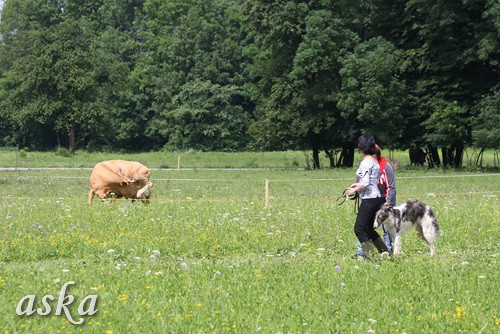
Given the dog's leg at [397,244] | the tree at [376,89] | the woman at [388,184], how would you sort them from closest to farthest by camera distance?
the woman at [388,184] → the dog's leg at [397,244] → the tree at [376,89]

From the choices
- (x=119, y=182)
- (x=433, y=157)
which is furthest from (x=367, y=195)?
(x=433, y=157)

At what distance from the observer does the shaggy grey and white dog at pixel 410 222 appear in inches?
502

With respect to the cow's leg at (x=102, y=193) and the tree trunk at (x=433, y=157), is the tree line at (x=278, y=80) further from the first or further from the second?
the cow's leg at (x=102, y=193)

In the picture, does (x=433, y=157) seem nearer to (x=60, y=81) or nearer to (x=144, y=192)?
(x=144, y=192)

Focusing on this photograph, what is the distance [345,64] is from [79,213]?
33281mm

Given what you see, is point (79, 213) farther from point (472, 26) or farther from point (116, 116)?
point (116, 116)

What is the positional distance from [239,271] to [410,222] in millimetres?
3468

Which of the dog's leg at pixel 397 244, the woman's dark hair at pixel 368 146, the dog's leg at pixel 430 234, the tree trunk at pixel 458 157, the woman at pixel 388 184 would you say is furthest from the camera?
the tree trunk at pixel 458 157

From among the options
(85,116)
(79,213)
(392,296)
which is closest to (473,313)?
(392,296)

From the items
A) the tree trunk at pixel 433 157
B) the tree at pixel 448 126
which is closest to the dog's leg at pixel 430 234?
the tree at pixel 448 126

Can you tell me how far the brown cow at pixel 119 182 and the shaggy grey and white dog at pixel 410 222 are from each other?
8912 millimetres

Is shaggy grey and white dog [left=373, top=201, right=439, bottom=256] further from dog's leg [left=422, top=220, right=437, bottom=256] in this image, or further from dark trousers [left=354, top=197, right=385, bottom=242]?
dark trousers [left=354, top=197, right=385, bottom=242]

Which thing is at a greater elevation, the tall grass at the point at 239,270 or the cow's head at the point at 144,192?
the cow's head at the point at 144,192

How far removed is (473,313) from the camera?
870 centimetres
